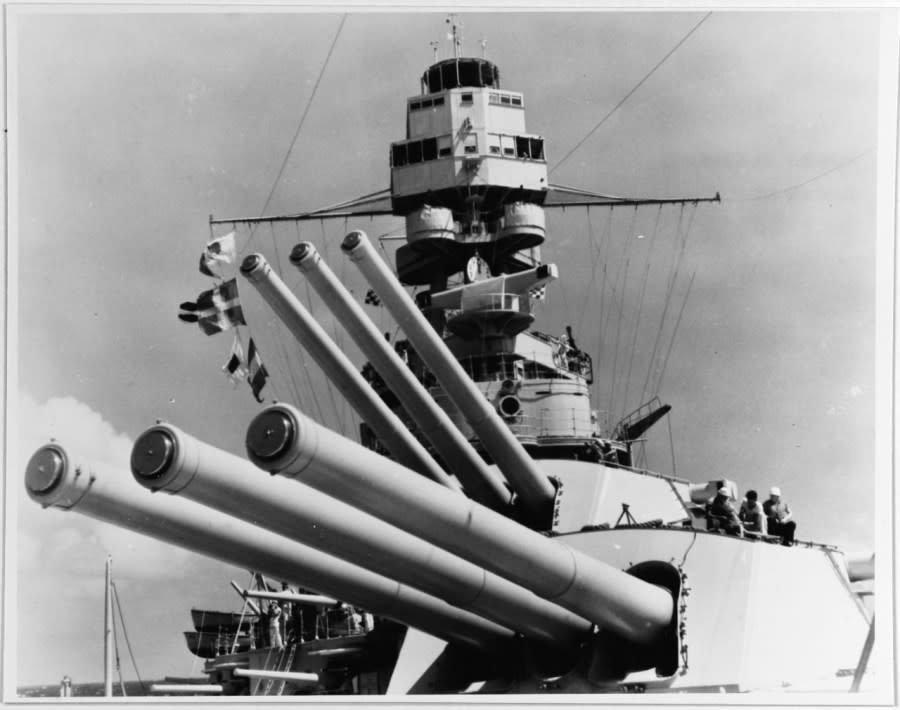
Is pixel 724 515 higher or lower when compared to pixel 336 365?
lower

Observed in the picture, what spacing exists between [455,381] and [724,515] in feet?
6.59

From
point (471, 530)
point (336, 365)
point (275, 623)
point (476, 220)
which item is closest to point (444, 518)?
point (471, 530)

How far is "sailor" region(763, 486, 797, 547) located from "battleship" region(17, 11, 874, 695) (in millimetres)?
133

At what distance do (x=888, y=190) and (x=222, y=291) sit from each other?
4563 mm

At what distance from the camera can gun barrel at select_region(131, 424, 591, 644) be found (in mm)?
4258

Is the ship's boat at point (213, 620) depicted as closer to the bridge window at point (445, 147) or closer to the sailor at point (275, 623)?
the sailor at point (275, 623)

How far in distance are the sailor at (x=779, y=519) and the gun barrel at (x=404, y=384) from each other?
186cm

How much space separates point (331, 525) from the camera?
190 inches

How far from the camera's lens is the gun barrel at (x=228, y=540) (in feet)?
15.6

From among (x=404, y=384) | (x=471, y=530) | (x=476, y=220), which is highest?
(x=476, y=220)

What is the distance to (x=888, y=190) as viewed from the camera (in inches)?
258

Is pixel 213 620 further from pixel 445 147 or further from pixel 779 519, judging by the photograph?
pixel 779 519

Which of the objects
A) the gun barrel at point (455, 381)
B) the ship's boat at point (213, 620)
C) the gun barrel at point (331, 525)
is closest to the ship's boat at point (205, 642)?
the ship's boat at point (213, 620)

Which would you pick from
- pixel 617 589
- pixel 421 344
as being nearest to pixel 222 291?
pixel 421 344
